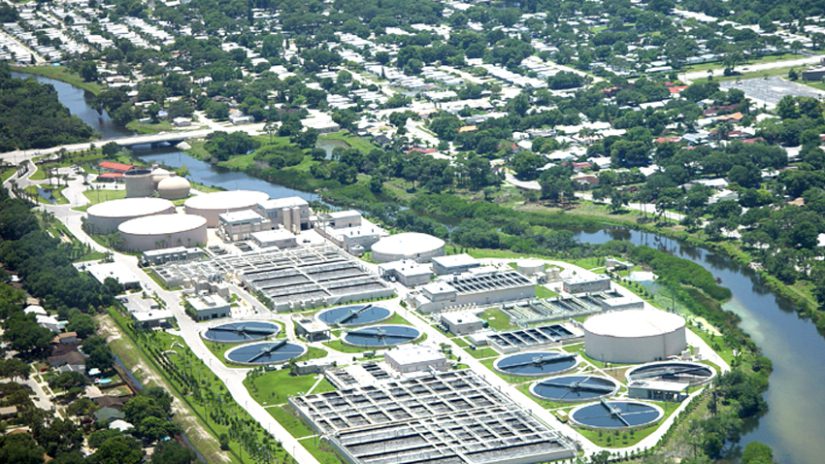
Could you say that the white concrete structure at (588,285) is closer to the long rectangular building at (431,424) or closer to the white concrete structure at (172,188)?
the long rectangular building at (431,424)

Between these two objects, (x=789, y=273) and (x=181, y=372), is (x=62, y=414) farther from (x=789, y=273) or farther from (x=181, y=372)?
(x=789, y=273)

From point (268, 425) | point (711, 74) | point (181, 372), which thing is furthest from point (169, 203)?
point (711, 74)

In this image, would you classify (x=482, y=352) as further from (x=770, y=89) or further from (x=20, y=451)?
(x=770, y=89)

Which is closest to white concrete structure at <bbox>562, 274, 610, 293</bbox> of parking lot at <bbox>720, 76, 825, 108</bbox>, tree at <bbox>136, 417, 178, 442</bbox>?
tree at <bbox>136, 417, 178, 442</bbox>

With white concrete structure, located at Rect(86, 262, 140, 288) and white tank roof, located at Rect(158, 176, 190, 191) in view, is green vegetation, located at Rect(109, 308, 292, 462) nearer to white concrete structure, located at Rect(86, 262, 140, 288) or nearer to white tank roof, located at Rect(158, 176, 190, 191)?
white concrete structure, located at Rect(86, 262, 140, 288)

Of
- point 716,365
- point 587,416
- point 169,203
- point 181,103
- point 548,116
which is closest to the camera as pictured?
point 587,416
